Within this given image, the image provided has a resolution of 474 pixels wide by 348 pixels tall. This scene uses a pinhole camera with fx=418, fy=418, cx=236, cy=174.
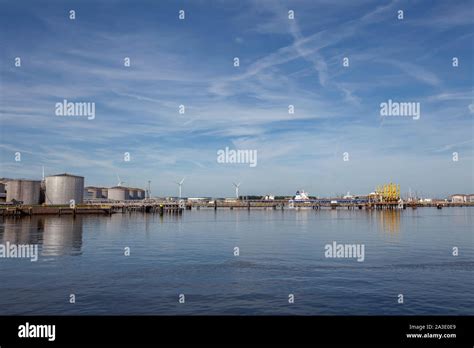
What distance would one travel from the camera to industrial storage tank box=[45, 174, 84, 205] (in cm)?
17800

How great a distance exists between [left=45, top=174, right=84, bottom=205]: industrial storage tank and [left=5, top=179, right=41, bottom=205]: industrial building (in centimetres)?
449

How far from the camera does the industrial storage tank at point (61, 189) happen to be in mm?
178000

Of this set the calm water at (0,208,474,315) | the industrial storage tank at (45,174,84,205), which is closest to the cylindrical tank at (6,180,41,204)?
the industrial storage tank at (45,174,84,205)

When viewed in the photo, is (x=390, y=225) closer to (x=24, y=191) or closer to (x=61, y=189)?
(x=61, y=189)

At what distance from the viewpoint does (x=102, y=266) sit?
3891 centimetres

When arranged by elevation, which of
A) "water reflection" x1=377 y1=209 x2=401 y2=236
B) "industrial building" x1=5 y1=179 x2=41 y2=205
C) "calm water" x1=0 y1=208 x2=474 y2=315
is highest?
"industrial building" x1=5 y1=179 x2=41 y2=205

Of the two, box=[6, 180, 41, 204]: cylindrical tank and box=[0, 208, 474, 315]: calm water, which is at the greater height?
box=[6, 180, 41, 204]: cylindrical tank

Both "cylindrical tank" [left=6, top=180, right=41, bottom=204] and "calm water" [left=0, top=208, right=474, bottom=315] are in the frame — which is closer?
"calm water" [left=0, top=208, right=474, bottom=315]

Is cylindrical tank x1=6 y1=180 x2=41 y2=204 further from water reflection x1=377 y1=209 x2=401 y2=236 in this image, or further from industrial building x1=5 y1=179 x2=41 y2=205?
water reflection x1=377 y1=209 x2=401 y2=236

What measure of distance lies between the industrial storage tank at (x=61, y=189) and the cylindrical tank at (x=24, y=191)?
444 centimetres
